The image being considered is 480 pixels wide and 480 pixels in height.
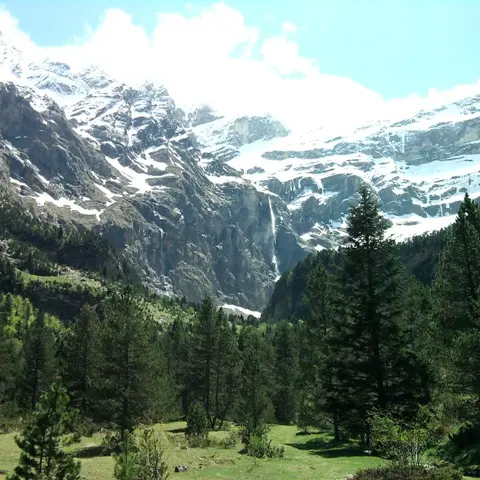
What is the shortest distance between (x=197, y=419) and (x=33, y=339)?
106ft

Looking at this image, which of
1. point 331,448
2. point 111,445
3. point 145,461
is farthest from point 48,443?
point 331,448

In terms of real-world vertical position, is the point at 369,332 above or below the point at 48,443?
above

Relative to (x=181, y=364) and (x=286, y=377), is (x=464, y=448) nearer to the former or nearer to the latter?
(x=286, y=377)

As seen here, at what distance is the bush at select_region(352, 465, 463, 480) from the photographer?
61.7ft

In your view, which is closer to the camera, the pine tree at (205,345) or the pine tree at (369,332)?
the pine tree at (369,332)

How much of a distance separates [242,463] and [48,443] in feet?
57.6

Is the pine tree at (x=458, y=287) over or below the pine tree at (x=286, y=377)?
over

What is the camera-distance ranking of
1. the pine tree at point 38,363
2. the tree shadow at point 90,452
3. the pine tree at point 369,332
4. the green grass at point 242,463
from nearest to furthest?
the green grass at point 242,463, the tree shadow at point 90,452, the pine tree at point 369,332, the pine tree at point 38,363

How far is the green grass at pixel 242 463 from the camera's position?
26.0 m

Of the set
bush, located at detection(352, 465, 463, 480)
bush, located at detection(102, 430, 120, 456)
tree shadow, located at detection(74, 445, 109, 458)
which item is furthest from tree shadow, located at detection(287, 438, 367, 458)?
tree shadow, located at detection(74, 445, 109, 458)

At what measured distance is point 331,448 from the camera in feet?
128

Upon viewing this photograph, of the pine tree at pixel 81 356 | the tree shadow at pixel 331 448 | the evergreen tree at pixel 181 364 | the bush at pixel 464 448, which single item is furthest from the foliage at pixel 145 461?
the evergreen tree at pixel 181 364

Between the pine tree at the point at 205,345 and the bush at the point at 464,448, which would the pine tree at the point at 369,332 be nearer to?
the bush at the point at 464,448

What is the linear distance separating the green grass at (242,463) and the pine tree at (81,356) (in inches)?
602
